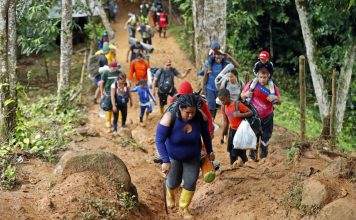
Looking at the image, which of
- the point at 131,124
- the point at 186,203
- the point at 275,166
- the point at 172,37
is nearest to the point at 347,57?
the point at 131,124

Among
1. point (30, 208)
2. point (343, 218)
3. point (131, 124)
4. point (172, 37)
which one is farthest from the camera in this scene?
point (172, 37)

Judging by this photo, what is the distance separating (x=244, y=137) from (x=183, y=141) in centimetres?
178

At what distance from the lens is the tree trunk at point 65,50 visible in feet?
44.3

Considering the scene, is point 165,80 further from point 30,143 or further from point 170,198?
point 170,198

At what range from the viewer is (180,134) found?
244 inches

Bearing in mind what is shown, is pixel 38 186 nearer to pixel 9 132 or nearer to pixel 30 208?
pixel 30 208

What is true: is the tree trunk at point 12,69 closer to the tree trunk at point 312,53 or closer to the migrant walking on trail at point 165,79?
the migrant walking on trail at point 165,79

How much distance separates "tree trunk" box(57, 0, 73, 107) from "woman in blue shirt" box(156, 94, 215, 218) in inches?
299

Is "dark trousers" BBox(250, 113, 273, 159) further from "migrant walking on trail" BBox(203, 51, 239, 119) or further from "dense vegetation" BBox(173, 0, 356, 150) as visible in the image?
"dense vegetation" BBox(173, 0, 356, 150)

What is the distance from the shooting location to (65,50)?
1372cm

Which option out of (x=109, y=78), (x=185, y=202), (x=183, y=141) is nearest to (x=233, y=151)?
(x=185, y=202)

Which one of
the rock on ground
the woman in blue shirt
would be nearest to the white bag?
the woman in blue shirt

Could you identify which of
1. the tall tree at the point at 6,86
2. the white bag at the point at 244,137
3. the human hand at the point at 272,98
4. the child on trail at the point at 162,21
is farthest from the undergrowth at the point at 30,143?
Answer: the child on trail at the point at 162,21

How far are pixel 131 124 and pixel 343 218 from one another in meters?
8.28
